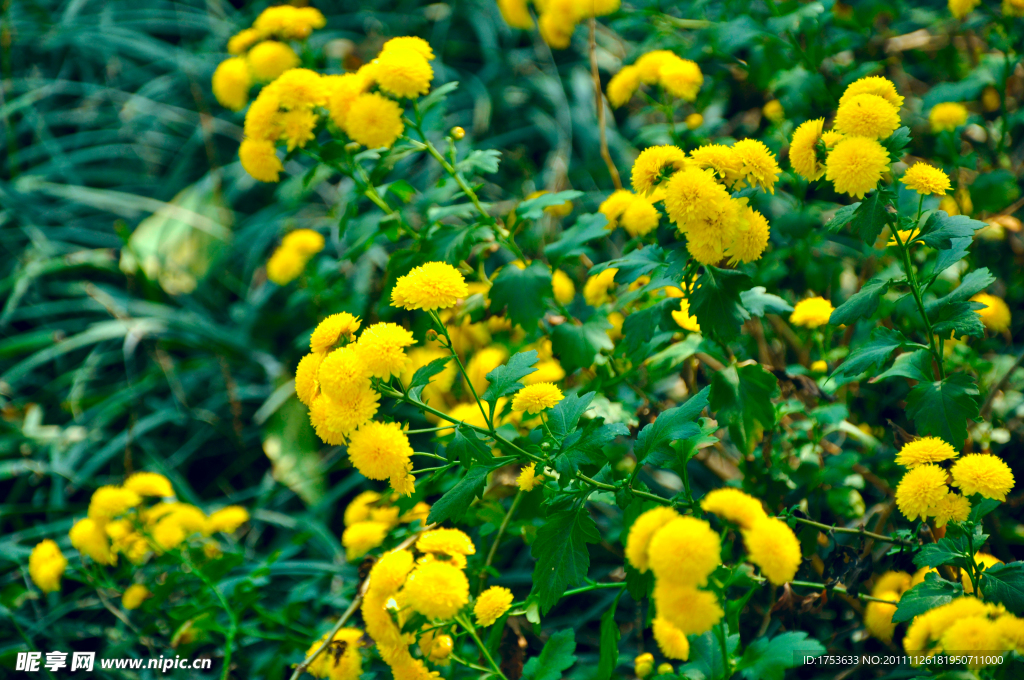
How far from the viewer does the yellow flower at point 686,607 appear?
802mm

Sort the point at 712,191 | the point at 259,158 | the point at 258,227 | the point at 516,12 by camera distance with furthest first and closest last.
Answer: the point at 258,227 < the point at 516,12 < the point at 259,158 < the point at 712,191

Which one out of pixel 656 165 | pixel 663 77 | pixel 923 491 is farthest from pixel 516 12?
pixel 923 491

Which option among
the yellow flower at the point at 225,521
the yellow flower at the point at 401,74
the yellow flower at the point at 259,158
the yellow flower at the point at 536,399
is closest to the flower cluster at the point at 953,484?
the yellow flower at the point at 536,399

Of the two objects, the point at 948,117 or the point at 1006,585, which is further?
the point at 948,117

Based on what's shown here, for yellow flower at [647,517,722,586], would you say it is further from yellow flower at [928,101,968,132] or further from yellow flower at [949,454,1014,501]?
yellow flower at [928,101,968,132]

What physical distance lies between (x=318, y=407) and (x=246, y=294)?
219 centimetres

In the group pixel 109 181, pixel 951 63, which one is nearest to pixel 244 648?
pixel 109 181

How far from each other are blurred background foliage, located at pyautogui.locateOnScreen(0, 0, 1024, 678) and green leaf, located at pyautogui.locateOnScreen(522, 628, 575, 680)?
0.84ft

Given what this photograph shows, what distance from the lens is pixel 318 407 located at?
1098mm

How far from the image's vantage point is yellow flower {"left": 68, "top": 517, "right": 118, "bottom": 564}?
Result: 1.63 metres

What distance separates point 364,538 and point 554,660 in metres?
0.54

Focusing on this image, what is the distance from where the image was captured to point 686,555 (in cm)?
80

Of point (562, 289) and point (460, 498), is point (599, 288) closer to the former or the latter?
point (562, 289)

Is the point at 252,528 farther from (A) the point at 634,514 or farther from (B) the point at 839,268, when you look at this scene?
(B) the point at 839,268
